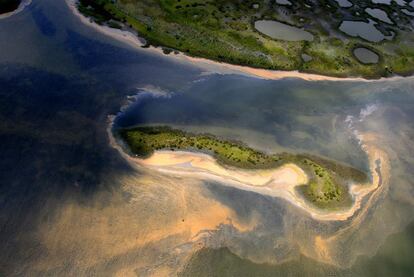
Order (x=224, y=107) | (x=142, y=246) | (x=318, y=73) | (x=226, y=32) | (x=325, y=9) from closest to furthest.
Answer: (x=142, y=246) < (x=224, y=107) < (x=318, y=73) < (x=226, y=32) < (x=325, y=9)

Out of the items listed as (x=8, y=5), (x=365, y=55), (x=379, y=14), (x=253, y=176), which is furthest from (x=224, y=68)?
(x=379, y=14)

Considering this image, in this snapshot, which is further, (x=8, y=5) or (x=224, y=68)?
(x=8, y=5)

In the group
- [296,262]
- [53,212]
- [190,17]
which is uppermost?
[190,17]

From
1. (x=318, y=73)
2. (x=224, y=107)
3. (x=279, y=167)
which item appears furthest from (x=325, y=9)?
(x=279, y=167)

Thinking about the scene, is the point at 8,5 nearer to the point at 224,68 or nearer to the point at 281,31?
the point at 224,68

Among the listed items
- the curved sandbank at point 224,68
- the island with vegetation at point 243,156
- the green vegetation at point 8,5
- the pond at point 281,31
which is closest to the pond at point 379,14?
the pond at point 281,31

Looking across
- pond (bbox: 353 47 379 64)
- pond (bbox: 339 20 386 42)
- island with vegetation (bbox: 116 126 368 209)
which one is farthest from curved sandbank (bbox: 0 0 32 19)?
pond (bbox: 353 47 379 64)

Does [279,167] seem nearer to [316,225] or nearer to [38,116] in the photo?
[316,225]
